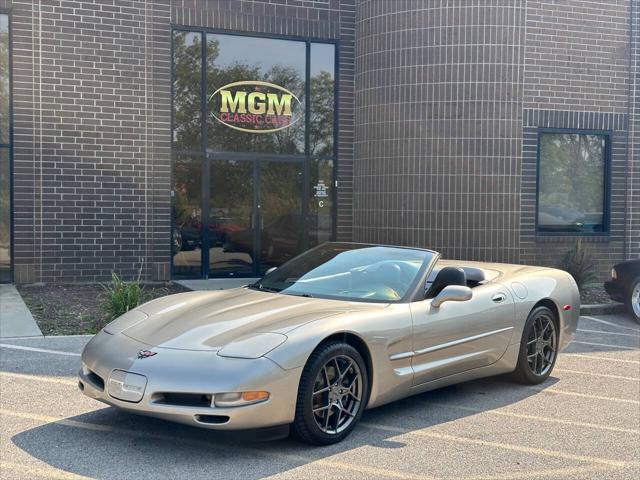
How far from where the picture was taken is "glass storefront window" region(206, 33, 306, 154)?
13094 mm

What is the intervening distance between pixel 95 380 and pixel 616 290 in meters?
8.01

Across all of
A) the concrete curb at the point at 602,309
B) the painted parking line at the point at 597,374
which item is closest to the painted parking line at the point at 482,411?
the painted parking line at the point at 597,374

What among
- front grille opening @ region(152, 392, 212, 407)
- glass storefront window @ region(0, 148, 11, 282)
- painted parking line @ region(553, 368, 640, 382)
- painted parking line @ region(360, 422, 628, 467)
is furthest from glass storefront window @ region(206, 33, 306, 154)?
front grille opening @ region(152, 392, 212, 407)

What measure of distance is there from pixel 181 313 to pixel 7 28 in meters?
8.38

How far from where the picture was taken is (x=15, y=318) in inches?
364

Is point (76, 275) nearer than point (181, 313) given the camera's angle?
No

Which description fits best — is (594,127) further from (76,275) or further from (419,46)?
(76,275)

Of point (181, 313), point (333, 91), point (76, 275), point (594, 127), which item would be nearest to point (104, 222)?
point (76, 275)

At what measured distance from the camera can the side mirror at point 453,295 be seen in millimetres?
5617

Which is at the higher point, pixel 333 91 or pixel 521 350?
pixel 333 91

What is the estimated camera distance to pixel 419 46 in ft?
42.9

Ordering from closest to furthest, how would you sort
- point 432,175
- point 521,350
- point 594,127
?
point 521,350, point 432,175, point 594,127

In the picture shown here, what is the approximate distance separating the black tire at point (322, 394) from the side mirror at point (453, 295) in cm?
89

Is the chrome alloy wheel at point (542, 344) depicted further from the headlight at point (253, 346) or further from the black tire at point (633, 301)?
the black tire at point (633, 301)
